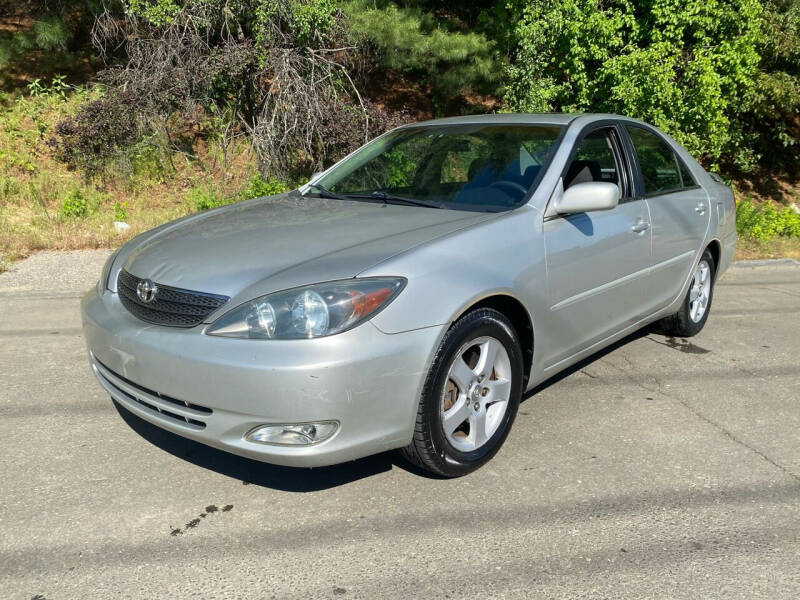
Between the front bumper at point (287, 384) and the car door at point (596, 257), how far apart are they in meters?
0.98

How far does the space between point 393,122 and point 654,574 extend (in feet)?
29.1

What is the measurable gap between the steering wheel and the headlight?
115 cm

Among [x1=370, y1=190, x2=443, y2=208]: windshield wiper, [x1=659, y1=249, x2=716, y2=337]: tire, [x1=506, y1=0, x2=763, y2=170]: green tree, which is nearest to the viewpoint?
[x1=370, y1=190, x2=443, y2=208]: windshield wiper

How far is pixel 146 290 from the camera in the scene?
3119mm

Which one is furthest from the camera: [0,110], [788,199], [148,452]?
[788,199]

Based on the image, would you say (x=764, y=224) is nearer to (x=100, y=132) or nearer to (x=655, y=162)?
(x=655, y=162)

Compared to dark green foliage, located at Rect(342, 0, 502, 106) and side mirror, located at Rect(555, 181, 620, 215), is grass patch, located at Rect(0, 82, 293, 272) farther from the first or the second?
side mirror, located at Rect(555, 181, 620, 215)

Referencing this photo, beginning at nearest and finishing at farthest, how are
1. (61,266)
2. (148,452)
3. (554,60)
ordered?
1. (148,452)
2. (61,266)
3. (554,60)

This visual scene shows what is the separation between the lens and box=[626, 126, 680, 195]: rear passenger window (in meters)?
4.60

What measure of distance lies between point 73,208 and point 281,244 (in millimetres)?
7544

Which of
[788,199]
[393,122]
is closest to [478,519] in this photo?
[393,122]

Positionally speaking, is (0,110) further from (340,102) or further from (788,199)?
(788,199)

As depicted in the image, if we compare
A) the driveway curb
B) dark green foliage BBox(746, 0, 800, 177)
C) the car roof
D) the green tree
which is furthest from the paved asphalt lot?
dark green foliage BBox(746, 0, 800, 177)

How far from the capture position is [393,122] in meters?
10.7
